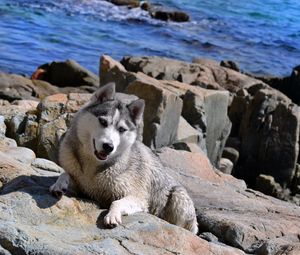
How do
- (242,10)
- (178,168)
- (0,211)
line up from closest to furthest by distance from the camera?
(0,211), (178,168), (242,10)

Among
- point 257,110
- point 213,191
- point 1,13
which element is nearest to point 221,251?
point 213,191

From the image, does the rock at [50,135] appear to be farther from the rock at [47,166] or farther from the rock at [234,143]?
the rock at [234,143]

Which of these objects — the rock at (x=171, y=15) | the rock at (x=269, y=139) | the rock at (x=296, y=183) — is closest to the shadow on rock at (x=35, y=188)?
the rock at (x=296, y=183)

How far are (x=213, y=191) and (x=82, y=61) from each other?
19.2 metres

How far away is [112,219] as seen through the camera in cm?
663

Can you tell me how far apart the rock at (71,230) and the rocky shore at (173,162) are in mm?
10

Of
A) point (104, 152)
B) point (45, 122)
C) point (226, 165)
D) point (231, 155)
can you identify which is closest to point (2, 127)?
point (45, 122)

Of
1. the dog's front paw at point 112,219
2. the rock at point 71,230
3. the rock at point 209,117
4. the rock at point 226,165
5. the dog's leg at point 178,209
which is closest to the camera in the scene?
the rock at point 71,230

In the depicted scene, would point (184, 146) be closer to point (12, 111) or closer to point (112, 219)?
point (12, 111)

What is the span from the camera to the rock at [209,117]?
17141mm

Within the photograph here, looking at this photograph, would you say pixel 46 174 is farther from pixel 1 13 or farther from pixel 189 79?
pixel 1 13

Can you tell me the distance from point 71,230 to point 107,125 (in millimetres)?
1097

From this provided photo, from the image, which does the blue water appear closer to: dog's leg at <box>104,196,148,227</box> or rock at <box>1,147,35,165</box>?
rock at <box>1,147,35,165</box>

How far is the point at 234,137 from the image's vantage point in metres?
21.0
